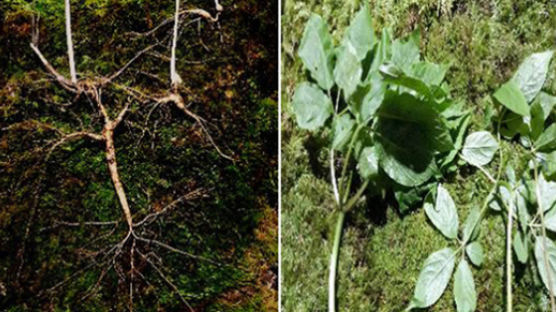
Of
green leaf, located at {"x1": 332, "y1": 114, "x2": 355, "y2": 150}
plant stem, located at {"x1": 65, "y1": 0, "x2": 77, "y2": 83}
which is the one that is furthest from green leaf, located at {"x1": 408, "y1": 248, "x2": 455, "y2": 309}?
plant stem, located at {"x1": 65, "y1": 0, "x2": 77, "y2": 83}

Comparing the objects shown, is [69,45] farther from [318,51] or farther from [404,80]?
[404,80]

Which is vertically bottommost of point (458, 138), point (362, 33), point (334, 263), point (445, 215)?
point (334, 263)

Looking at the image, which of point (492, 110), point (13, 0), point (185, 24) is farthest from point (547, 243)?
point (13, 0)

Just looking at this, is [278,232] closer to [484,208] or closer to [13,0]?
[484,208]

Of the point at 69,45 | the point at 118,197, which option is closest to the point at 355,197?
the point at 118,197

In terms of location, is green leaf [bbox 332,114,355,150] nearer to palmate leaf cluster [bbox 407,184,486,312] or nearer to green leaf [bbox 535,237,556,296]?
palmate leaf cluster [bbox 407,184,486,312]
